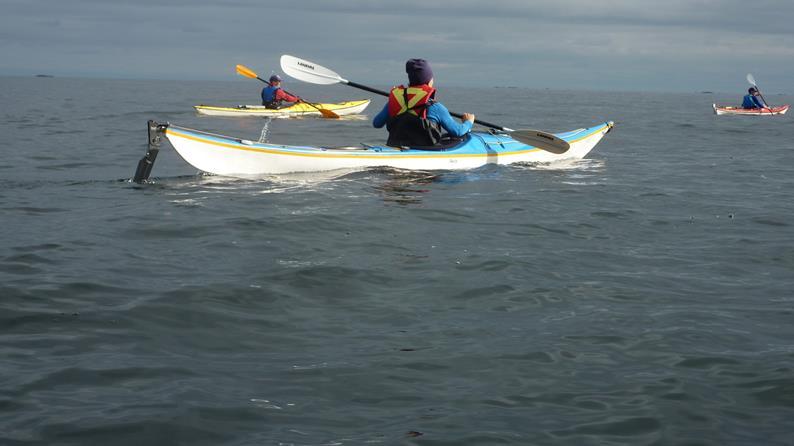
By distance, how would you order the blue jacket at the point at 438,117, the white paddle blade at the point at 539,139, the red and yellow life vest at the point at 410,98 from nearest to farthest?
1. the red and yellow life vest at the point at 410,98
2. the blue jacket at the point at 438,117
3. the white paddle blade at the point at 539,139

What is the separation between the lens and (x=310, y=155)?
447 inches

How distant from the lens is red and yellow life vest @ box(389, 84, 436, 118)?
11498 millimetres

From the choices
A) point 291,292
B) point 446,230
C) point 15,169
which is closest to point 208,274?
point 291,292

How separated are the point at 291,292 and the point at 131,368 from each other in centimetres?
173

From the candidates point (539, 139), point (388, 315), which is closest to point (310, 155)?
point (539, 139)

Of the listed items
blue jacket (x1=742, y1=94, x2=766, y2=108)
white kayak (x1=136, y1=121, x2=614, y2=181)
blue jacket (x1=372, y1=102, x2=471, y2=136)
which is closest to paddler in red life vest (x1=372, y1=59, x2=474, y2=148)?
blue jacket (x1=372, y1=102, x2=471, y2=136)

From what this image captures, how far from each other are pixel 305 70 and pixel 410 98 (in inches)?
119

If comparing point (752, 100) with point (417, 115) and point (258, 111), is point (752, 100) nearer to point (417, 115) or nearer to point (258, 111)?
point (258, 111)

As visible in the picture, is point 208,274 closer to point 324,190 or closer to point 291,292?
point 291,292

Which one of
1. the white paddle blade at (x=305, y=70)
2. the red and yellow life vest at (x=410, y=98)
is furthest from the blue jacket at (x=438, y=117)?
the white paddle blade at (x=305, y=70)

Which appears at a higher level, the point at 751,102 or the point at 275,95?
the point at 751,102

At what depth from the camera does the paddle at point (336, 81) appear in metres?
13.2

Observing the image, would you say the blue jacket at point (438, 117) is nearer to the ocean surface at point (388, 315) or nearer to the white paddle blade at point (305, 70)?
the ocean surface at point (388, 315)

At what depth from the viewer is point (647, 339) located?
507 centimetres
